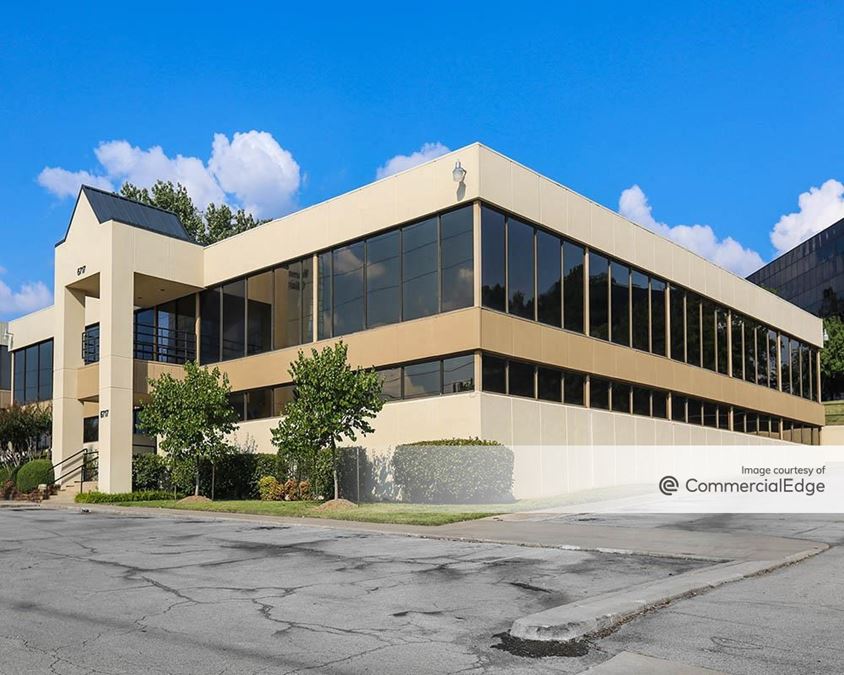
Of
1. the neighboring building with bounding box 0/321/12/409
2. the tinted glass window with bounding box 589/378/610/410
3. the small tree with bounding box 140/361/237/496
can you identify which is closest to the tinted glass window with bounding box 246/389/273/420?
the small tree with bounding box 140/361/237/496

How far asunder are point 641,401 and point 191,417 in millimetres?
14941

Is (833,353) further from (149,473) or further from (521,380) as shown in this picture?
(149,473)

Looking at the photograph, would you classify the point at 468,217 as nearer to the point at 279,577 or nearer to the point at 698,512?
the point at 698,512

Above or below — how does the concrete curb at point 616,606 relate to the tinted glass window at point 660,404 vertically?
below

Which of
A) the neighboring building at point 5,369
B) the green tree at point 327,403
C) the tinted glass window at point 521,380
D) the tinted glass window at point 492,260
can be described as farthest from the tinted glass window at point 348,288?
the neighboring building at point 5,369

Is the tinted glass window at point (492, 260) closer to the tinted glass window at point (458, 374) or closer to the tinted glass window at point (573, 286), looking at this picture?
the tinted glass window at point (458, 374)

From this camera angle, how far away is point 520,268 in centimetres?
2631

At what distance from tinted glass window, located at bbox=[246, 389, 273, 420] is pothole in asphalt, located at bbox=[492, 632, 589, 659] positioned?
2408cm

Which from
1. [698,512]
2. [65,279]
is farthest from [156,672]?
[65,279]

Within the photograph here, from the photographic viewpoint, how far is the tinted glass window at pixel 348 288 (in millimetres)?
28391

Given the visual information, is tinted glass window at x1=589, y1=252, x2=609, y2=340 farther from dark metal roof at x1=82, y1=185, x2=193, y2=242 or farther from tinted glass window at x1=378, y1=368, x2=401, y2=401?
dark metal roof at x1=82, y1=185, x2=193, y2=242

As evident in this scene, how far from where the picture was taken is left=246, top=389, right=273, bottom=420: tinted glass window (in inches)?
1237

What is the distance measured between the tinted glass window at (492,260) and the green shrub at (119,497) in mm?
12361

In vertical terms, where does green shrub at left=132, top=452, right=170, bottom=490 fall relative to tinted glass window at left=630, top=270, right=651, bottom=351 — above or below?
below
